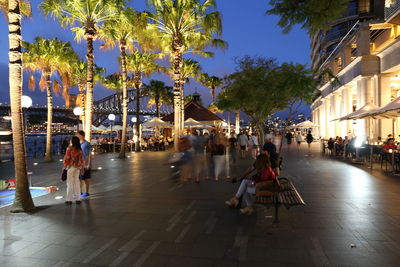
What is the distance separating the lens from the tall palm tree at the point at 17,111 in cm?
702

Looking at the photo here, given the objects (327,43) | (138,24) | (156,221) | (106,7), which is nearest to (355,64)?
(138,24)

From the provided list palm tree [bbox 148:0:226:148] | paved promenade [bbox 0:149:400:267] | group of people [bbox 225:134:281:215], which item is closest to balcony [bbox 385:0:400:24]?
palm tree [bbox 148:0:226:148]

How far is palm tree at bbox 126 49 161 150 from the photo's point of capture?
29719 millimetres

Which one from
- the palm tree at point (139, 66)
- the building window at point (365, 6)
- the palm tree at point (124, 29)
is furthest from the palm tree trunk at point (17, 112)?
the building window at point (365, 6)

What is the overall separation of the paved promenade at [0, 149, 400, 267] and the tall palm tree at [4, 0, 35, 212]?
0.38 m

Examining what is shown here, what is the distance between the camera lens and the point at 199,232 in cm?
532

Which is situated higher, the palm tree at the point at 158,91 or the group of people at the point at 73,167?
the palm tree at the point at 158,91

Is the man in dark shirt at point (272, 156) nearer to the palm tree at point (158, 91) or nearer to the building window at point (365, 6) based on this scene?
the palm tree at point (158, 91)

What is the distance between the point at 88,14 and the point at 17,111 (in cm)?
889

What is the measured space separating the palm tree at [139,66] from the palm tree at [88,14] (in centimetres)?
1415

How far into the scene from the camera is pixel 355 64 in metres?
24.4

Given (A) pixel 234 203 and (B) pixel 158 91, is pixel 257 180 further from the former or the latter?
(B) pixel 158 91

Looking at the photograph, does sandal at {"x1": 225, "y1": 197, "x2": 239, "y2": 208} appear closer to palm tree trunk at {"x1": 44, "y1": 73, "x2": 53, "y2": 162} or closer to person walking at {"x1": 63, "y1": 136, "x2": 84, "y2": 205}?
person walking at {"x1": 63, "y1": 136, "x2": 84, "y2": 205}

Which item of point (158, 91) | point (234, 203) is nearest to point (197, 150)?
point (234, 203)
